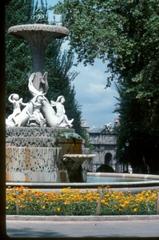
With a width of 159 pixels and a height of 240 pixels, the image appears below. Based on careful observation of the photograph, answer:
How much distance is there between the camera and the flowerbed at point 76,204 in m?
15.8

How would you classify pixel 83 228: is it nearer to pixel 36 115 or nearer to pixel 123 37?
pixel 36 115

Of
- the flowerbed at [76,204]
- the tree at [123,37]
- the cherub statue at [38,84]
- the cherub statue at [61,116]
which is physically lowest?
the flowerbed at [76,204]

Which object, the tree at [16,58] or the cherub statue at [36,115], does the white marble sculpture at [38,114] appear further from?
the tree at [16,58]

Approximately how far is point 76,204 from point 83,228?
205 centimetres

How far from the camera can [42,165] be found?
Answer: 22.3m

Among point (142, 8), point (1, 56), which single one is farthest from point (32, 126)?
point (1, 56)

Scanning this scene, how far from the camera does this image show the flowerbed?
1579cm

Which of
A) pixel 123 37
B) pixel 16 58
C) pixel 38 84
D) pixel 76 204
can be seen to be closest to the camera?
pixel 76 204

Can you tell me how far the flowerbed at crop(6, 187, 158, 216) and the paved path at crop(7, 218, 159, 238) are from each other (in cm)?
54

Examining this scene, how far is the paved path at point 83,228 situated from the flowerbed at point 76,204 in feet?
1.76

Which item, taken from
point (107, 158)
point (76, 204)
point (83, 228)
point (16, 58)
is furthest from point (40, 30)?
point (107, 158)

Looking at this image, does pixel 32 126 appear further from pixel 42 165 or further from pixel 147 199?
pixel 147 199

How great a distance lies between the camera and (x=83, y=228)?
45.2 feet

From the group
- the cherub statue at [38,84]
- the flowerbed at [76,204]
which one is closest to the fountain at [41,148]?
the cherub statue at [38,84]
